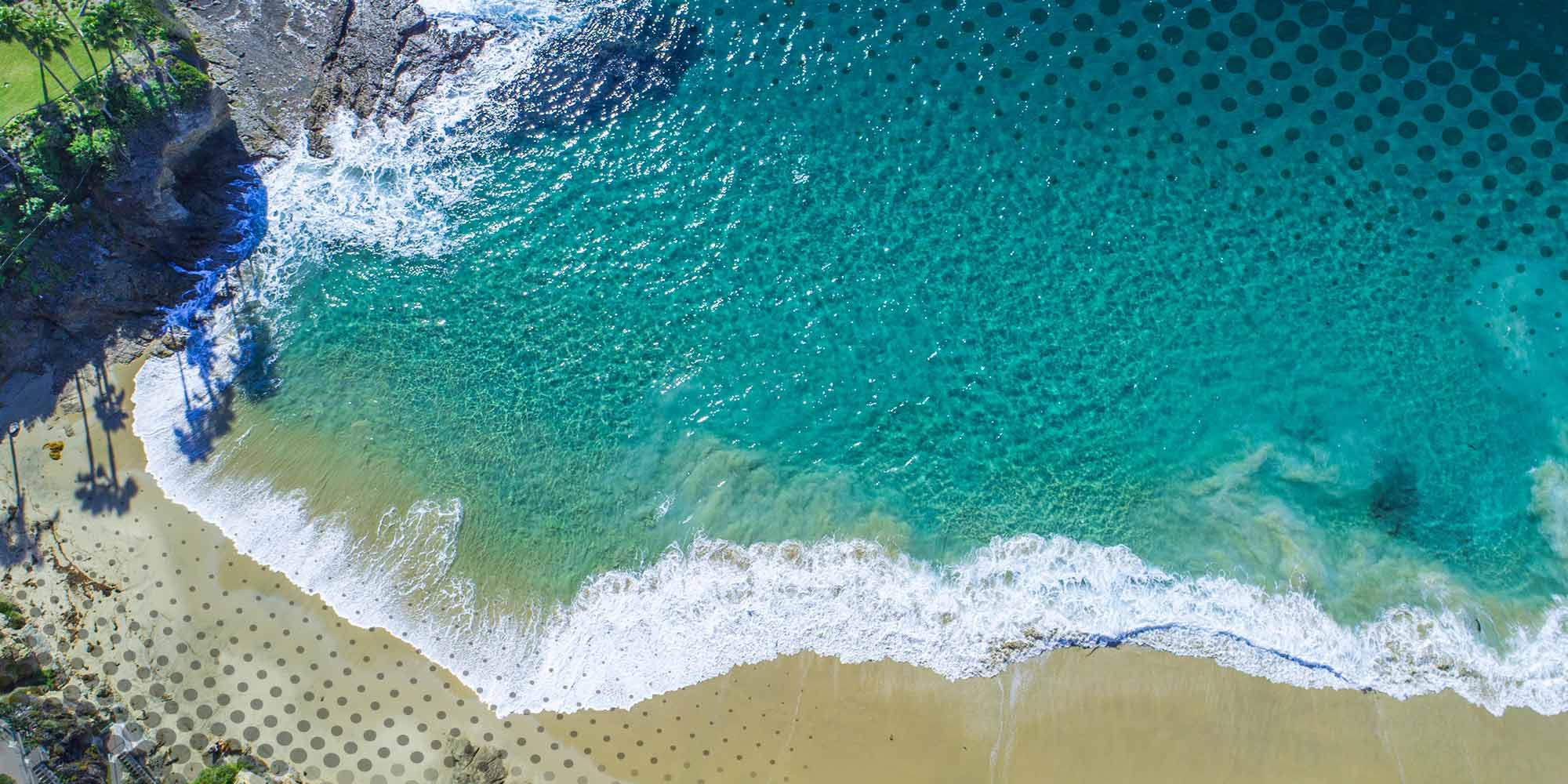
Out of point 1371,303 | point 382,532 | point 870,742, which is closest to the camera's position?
point 870,742

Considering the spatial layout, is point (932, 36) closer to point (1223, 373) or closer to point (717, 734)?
point (1223, 373)

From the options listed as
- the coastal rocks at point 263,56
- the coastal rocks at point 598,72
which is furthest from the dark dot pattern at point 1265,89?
the coastal rocks at point 263,56

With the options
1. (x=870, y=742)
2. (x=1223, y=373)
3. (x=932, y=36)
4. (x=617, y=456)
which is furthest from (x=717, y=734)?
(x=932, y=36)

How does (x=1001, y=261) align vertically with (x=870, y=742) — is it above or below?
above

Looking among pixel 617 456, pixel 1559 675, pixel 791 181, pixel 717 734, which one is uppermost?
pixel 791 181

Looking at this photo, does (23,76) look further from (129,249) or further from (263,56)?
(263,56)

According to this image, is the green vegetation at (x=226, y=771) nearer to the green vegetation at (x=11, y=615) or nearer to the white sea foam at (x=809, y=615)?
the white sea foam at (x=809, y=615)

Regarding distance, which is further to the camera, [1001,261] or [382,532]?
[1001,261]

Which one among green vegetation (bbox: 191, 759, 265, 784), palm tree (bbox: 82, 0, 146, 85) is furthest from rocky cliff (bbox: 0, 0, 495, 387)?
green vegetation (bbox: 191, 759, 265, 784)

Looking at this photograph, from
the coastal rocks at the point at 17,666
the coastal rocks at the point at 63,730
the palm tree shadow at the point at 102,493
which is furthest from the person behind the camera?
the palm tree shadow at the point at 102,493
